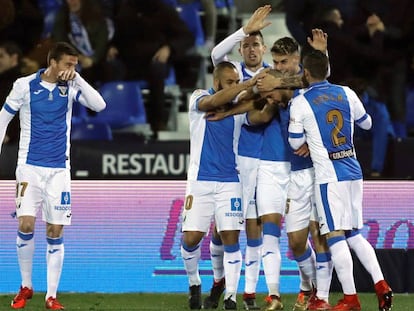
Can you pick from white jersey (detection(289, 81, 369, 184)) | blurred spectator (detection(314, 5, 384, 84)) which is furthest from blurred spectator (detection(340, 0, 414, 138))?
white jersey (detection(289, 81, 369, 184))

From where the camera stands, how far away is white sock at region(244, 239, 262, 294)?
9805mm

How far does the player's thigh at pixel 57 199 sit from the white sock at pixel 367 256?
2410 millimetres

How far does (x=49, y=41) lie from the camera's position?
48.3 ft

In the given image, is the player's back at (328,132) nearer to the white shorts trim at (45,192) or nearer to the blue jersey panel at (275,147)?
the blue jersey panel at (275,147)

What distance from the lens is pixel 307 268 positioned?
9953 mm

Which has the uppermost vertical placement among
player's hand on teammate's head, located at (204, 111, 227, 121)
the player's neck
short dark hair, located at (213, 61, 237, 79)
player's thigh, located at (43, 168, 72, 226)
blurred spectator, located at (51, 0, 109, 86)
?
blurred spectator, located at (51, 0, 109, 86)

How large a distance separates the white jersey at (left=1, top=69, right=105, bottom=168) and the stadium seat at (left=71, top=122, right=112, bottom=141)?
3.74 m

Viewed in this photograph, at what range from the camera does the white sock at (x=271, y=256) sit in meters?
9.62

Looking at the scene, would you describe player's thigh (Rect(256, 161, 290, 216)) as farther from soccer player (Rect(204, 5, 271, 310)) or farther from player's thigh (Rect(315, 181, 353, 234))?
player's thigh (Rect(315, 181, 353, 234))

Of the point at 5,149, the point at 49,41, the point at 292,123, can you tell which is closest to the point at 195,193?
the point at 292,123

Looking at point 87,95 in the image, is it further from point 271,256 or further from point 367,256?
point 367,256

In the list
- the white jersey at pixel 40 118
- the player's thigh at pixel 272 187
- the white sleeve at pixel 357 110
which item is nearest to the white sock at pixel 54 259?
the white jersey at pixel 40 118

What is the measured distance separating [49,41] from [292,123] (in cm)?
607

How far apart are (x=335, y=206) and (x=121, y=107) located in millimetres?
5674
